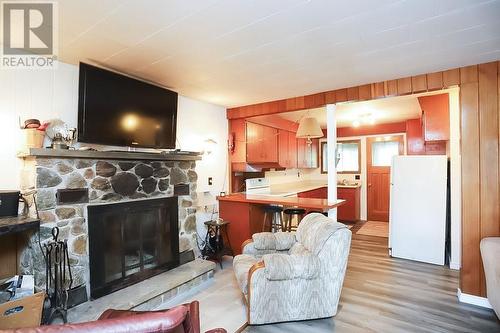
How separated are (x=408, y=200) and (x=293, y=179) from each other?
3053 millimetres

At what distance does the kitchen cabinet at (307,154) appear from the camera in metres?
6.16

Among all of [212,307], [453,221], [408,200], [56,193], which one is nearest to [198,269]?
[212,307]

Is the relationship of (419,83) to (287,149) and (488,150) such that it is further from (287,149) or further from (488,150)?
(287,149)

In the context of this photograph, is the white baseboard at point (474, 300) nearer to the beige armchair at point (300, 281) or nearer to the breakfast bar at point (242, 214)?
the beige armchair at point (300, 281)

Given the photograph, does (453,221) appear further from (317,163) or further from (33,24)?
(33,24)

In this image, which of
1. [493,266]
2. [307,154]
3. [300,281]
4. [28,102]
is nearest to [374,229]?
[307,154]

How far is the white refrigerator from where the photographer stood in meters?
3.74

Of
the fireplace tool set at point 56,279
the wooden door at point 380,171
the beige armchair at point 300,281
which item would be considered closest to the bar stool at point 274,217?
the beige armchair at point 300,281

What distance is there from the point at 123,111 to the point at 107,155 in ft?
1.54

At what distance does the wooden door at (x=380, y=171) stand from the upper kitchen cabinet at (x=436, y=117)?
7.23 feet

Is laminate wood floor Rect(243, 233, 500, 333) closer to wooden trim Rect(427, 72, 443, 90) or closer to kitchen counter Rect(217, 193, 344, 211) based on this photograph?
kitchen counter Rect(217, 193, 344, 211)

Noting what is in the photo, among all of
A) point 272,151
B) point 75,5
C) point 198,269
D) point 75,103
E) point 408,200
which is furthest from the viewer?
point 272,151

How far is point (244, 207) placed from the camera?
382 centimetres

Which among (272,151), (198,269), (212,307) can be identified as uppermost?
(272,151)
